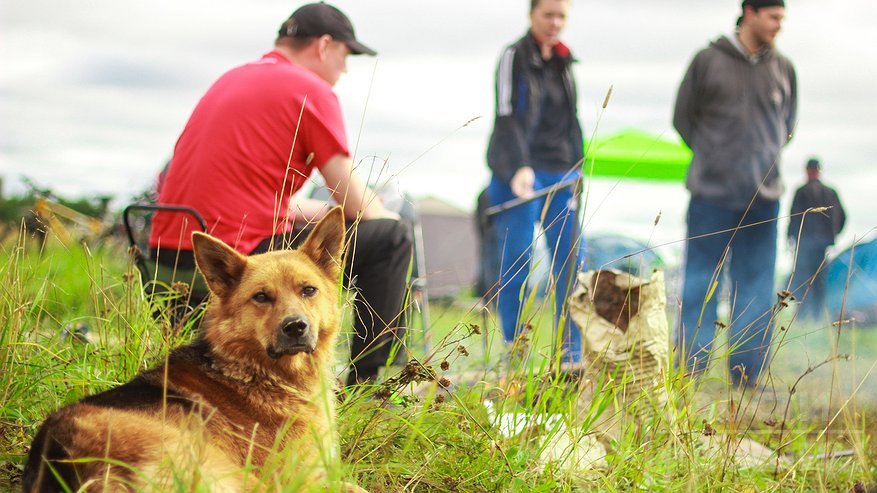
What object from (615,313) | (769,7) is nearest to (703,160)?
(769,7)

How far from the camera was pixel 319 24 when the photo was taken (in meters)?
4.10

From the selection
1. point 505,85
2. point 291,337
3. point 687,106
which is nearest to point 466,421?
point 291,337

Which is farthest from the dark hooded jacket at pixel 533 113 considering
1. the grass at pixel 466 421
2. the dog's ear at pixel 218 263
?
the dog's ear at pixel 218 263

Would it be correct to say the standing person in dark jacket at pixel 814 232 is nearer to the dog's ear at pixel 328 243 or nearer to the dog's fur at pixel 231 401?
the dog's ear at pixel 328 243

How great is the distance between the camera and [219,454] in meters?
2.19

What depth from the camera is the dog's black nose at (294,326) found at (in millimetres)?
2475

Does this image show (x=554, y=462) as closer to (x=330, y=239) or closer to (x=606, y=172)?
(x=330, y=239)

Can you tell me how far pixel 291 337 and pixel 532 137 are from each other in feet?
12.7

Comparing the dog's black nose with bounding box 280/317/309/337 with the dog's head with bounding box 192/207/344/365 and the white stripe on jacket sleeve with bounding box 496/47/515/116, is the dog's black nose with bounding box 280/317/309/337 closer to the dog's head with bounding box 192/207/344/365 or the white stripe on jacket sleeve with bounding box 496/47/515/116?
the dog's head with bounding box 192/207/344/365

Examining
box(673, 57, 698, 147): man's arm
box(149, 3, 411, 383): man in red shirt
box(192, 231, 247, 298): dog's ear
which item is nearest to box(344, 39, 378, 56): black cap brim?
box(149, 3, 411, 383): man in red shirt

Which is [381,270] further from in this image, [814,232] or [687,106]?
[814,232]

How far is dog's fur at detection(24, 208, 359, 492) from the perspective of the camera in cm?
201

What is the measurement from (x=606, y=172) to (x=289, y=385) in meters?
8.57

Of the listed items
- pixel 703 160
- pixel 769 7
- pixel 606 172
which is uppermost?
pixel 769 7
